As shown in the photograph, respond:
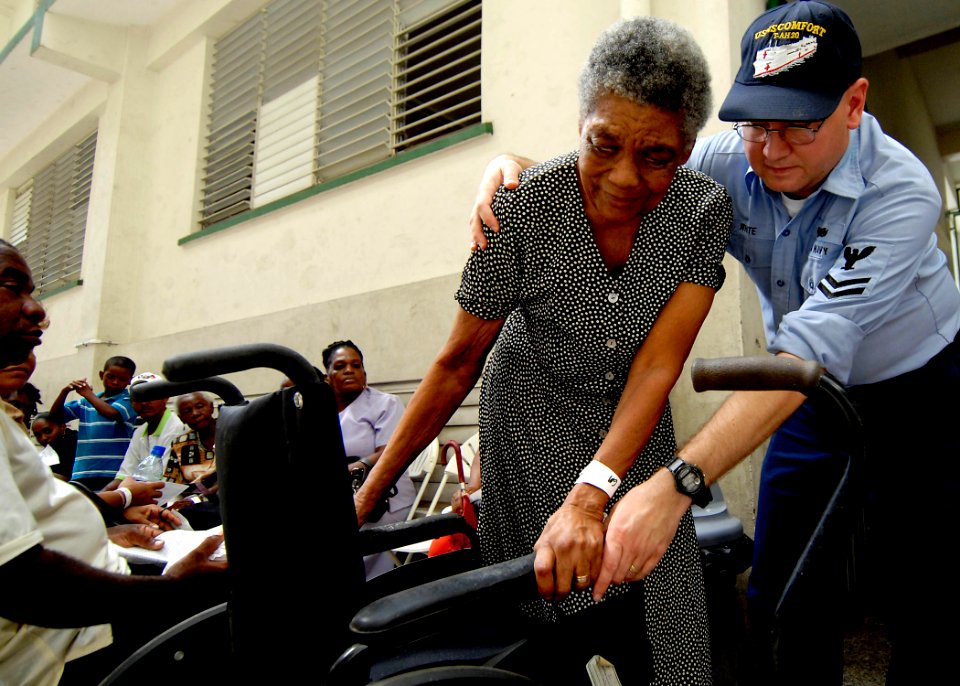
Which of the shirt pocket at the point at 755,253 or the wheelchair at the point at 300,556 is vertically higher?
the shirt pocket at the point at 755,253

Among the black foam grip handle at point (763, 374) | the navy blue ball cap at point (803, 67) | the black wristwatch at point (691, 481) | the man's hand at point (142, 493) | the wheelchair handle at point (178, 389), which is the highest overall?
the navy blue ball cap at point (803, 67)

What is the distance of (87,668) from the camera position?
1526mm

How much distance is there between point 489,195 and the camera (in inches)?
54.2

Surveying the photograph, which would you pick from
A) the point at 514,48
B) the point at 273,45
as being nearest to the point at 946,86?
the point at 514,48

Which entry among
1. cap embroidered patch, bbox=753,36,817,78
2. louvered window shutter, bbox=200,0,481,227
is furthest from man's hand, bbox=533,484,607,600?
louvered window shutter, bbox=200,0,481,227

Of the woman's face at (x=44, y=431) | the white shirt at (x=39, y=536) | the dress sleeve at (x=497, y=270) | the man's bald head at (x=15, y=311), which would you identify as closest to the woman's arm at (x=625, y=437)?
the dress sleeve at (x=497, y=270)

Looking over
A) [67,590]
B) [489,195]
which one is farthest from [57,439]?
[489,195]

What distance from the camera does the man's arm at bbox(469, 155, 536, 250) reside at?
133 centimetres

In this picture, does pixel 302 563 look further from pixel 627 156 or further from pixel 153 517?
pixel 153 517

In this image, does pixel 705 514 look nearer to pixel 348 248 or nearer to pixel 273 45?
pixel 348 248

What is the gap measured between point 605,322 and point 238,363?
27.3 inches

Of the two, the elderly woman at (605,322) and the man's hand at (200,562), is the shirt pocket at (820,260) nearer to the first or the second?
the elderly woman at (605,322)

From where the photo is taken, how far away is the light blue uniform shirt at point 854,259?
126 centimetres

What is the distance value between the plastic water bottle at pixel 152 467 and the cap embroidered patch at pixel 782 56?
3864 millimetres
